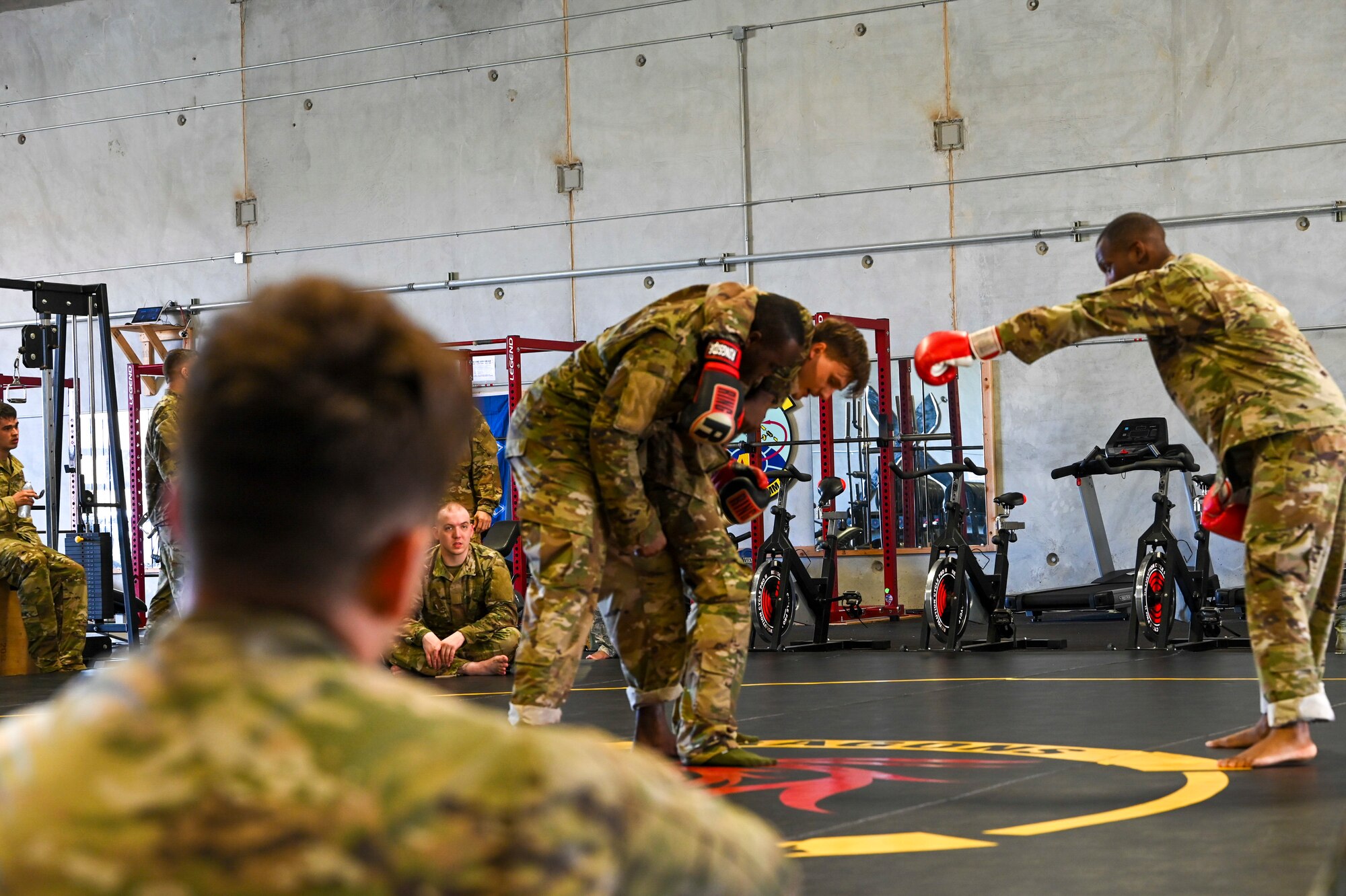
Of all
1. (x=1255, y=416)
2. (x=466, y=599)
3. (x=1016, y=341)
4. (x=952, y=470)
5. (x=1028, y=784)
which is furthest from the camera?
(x=952, y=470)

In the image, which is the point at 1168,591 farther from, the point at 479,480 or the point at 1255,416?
→ the point at 1255,416

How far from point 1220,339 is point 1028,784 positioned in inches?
57.7

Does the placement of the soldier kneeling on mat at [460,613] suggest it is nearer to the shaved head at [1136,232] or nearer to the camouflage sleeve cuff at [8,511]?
the camouflage sleeve cuff at [8,511]

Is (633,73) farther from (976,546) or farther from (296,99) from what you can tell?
(976,546)

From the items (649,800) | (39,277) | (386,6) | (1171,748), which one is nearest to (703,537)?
(1171,748)

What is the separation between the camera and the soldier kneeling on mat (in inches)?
335

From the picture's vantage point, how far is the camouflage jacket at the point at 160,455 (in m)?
8.57

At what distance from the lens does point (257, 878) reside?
2.84 ft

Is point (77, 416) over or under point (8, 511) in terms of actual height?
over

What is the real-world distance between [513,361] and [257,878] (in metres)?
12.3

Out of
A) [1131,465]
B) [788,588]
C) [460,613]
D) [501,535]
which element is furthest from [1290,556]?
[501,535]

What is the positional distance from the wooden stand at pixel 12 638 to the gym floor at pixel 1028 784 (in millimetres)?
3595

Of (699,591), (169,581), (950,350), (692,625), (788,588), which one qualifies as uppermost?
(950,350)

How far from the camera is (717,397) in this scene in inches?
168
